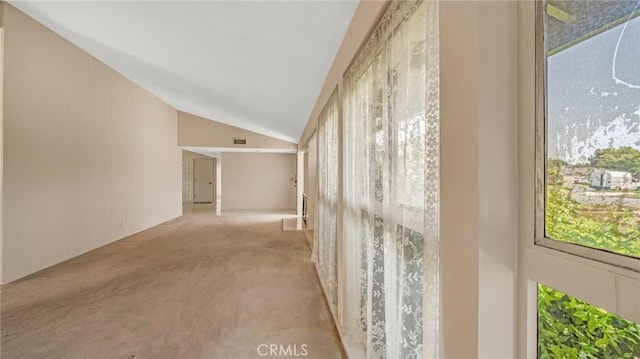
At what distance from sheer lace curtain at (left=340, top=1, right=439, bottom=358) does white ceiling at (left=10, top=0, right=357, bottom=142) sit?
2.00 feet

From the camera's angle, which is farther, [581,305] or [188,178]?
[188,178]

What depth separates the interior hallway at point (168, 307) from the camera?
183 centimetres

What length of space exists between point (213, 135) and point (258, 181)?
7.74ft

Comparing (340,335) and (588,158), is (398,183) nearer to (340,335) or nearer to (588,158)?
(588,158)

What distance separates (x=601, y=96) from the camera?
1.65 feet

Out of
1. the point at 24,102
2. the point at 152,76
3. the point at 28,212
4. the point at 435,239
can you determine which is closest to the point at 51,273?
the point at 28,212

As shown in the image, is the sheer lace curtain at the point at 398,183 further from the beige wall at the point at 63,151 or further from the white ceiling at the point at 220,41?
the beige wall at the point at 63,151

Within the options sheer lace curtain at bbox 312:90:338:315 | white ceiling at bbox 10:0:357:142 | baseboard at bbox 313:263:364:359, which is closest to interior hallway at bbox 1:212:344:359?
baseboard at bbox 313:263:364:359

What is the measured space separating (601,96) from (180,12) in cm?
263

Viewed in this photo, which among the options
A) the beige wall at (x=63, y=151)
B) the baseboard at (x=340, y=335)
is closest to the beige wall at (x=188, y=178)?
the beige wall at (x=63, y=151)

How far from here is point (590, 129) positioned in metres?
0.52

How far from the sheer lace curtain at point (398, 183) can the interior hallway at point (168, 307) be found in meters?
0.78

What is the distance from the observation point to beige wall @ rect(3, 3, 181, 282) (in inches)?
117

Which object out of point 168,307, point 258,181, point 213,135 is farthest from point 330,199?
point 258,181
